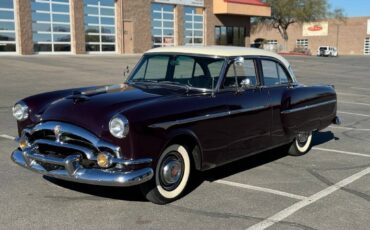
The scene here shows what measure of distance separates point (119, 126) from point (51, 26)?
84.8ft

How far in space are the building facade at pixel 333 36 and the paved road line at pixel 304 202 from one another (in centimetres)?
7298

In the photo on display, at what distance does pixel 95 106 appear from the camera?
15.3 ft

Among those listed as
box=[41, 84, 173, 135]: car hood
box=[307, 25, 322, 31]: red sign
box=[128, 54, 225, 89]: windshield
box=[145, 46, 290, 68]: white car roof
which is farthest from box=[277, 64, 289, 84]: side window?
box=[307, 25, 322, 31]: red sign

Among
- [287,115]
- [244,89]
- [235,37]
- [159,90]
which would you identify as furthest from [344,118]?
[235,37]

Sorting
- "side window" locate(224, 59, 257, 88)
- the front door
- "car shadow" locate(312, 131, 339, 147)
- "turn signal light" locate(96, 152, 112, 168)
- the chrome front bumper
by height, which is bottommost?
"car shadow" locate(312, 131, 339, 147)

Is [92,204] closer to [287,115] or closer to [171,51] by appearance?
[171,51]

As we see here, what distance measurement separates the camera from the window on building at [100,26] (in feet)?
100

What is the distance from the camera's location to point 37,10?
90.9 feet

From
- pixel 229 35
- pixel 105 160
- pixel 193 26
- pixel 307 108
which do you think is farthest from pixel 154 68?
pixel 229 35

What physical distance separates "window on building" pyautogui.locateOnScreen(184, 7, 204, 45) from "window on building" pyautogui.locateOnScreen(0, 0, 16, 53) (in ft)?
48.9

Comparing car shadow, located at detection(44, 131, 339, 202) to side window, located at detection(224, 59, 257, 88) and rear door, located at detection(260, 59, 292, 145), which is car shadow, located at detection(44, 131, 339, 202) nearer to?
rear door, located at detection(260, 59, 292, 145)

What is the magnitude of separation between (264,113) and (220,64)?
89 cm

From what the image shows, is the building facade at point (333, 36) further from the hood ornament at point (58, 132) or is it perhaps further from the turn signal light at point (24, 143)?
the hood ornament at point (58, 132)

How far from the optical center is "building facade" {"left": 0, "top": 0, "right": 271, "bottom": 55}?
2694 centimetres
